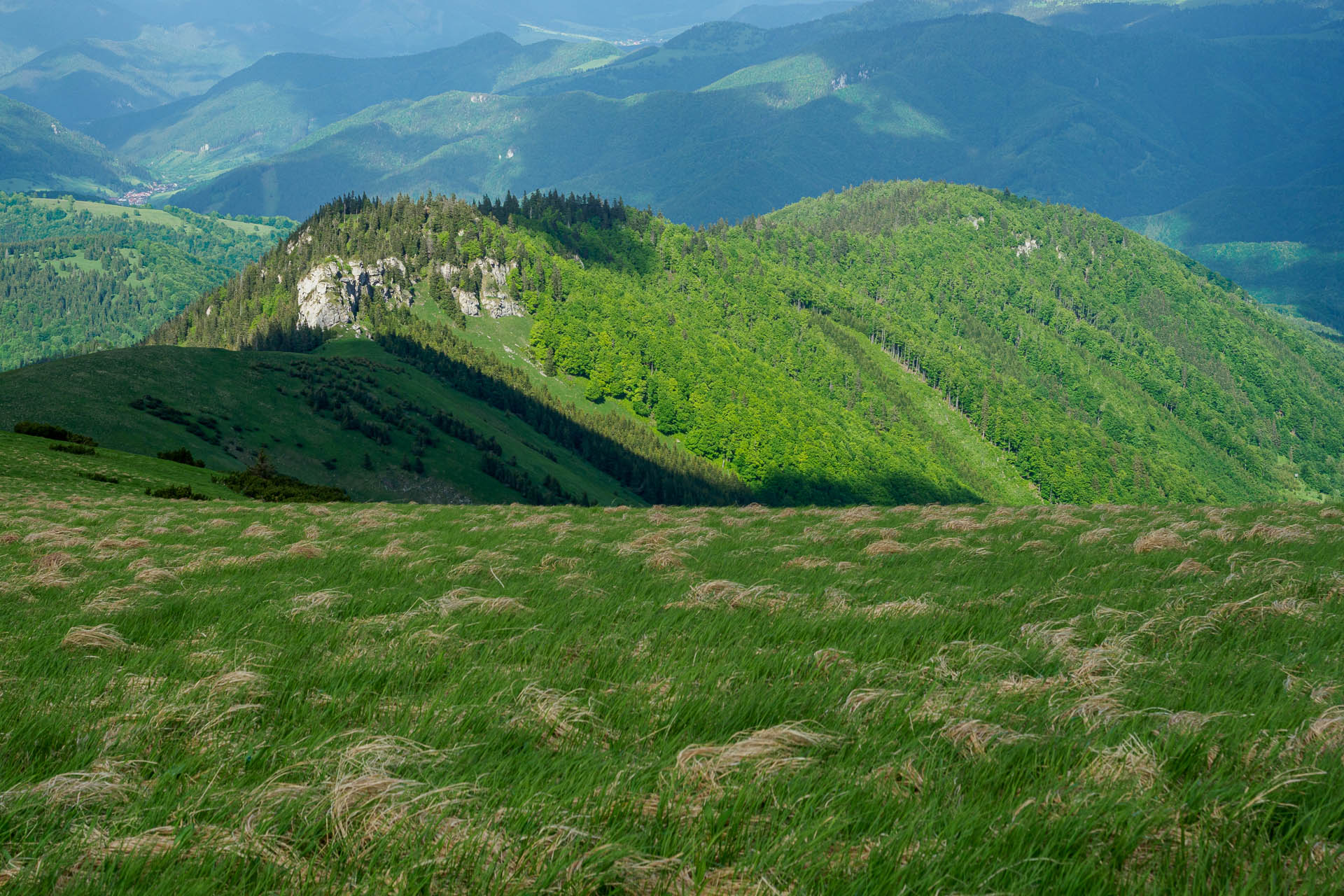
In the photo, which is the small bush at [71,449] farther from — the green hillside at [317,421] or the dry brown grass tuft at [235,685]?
the dry brown grass tuft at [235,685]

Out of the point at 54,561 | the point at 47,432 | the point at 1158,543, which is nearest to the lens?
the point at 1158,543

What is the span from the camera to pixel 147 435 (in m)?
75.5

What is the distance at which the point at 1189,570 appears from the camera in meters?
11.8

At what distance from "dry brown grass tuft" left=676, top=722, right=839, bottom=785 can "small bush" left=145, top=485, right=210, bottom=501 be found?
48.0 metres

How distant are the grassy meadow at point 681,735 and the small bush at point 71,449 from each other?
170 feet

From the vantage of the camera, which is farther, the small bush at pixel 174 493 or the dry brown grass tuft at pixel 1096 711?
the small bush at pixel 174 493

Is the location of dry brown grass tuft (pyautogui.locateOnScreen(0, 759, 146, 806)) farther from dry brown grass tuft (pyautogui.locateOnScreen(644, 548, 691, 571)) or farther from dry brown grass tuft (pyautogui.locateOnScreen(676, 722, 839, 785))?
dry brown grass tuft (pyautogui.locateOnScreen(644, 548, 691, 571))

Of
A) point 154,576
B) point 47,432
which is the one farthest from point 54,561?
point 47,432

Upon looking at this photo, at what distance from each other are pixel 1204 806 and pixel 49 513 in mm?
35365

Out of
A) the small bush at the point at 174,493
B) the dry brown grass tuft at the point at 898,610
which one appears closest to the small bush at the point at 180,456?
the small bush at the point at 174,493

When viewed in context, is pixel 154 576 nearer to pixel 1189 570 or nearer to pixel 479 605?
pixel 479 605

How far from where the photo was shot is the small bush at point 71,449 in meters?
52.2

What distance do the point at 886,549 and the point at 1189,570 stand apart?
223 inches

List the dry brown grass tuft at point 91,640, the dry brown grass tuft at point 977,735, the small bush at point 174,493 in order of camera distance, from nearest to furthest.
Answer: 1. the dry brown grass tuft at point 977,735
2. the dry brown grass tuft at point 91,640
3. the small bush at point 174,493
